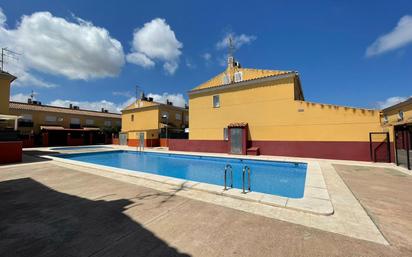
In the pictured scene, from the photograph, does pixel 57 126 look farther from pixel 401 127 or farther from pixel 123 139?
pixel 401 127

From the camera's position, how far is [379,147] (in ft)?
41.2

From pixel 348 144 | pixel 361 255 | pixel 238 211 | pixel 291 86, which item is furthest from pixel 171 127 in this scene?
pixel 361 255

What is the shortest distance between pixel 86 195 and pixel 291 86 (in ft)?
52.0

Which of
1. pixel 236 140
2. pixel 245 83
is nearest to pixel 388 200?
pixel 236 140

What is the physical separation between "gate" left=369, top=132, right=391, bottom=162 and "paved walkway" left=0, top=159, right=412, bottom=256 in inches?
488

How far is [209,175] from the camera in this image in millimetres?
11305

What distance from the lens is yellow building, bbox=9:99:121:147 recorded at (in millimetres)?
30183

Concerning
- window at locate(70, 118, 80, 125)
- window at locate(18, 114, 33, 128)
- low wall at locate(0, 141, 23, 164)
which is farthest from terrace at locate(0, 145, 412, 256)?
window at locate(70, 118, 80, 125)

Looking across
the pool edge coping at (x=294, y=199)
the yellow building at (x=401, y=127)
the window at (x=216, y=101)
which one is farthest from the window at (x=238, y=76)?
the pool edge coping at (x=294, y=199)

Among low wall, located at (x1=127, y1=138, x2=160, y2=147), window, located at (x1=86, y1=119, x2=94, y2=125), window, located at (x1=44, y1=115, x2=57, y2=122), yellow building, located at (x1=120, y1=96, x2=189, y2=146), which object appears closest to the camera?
low wall, located at (x1=127, y1=138, x2=160, y2=147)

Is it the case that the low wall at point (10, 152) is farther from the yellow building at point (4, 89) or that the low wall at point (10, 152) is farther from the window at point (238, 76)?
the window at point (238, 76)

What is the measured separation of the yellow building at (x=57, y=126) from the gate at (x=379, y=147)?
1558 inches

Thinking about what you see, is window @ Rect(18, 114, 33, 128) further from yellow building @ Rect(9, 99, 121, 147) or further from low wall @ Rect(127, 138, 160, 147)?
low wall @ Rect(127, 138, 160, 147)

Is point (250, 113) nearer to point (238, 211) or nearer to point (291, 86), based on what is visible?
point (291, 86)
